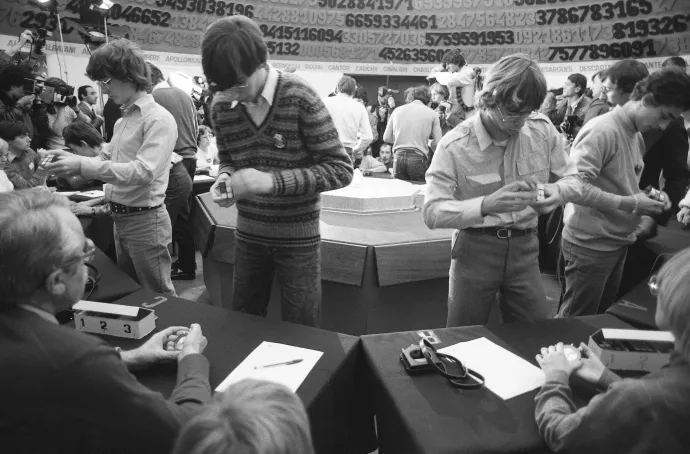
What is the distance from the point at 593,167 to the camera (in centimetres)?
190

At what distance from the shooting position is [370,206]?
10.6 feet

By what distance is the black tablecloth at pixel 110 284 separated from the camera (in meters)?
1.61

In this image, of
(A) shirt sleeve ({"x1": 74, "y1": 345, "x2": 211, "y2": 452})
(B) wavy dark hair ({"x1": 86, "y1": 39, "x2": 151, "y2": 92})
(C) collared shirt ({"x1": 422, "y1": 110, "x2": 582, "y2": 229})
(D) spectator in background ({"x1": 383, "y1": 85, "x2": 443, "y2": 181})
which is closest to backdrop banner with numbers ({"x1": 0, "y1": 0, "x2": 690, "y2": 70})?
(D) spectator in background ({"x1": 383, "y1": 85, "x2": 443, "y2": 181})

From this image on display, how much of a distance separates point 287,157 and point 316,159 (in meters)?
0.10

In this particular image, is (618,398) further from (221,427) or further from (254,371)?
(254,371)

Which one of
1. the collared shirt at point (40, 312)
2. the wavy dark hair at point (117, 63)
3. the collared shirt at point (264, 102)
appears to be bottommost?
the collared shirt at point (40, 312)

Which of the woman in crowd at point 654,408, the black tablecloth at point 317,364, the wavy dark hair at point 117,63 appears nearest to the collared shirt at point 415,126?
the wavy dark hair at point 117,63

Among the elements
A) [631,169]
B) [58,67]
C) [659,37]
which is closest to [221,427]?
[631,169]

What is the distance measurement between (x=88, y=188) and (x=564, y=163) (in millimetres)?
3530

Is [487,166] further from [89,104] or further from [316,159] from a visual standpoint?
[89,104]

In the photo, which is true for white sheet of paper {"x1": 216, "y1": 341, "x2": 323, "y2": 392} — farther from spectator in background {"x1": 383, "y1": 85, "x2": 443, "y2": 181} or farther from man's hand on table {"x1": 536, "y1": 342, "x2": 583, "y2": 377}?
spectator in background {"x1": 383, "y1": 85, "x2": 443, "y2": 181}

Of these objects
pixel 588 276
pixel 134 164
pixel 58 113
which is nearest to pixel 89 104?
pixel 58 113

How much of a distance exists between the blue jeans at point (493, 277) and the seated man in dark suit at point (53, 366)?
107cm

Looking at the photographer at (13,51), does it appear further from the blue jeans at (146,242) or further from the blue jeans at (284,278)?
the blue jeans at (284,278)
